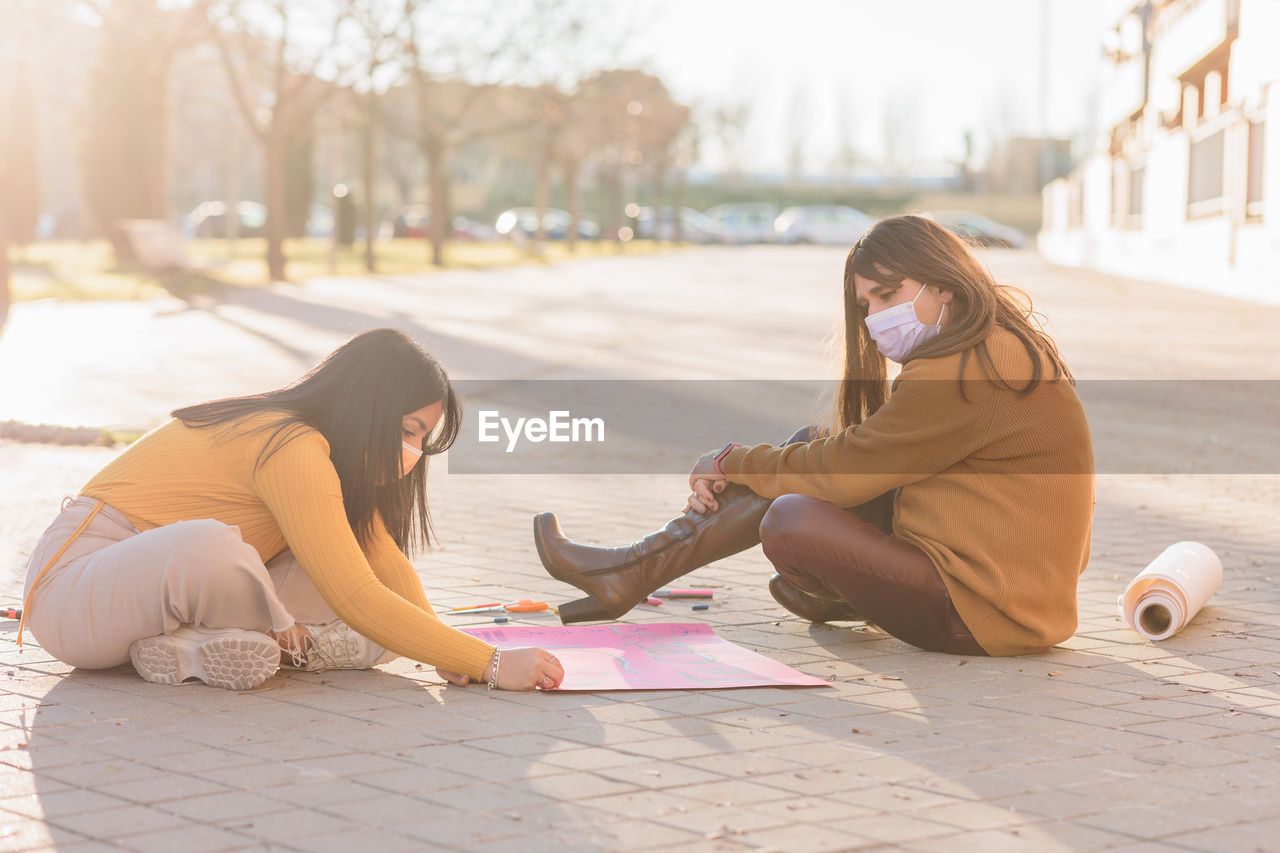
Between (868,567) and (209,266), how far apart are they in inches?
1132

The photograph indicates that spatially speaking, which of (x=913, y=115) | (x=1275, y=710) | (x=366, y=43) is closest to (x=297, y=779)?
(x=1275, y=710)

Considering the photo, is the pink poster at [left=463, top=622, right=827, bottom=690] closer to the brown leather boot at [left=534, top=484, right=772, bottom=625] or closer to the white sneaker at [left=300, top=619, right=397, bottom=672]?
the brown leather boot at [left=534, top=484, right=772, bottom=625]

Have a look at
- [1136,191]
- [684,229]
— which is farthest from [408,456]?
[684,229]

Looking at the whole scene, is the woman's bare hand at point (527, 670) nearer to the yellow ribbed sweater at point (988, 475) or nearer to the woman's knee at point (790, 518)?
the woman's knee at point (790, 518)

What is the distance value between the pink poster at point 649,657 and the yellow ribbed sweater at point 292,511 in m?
0.46

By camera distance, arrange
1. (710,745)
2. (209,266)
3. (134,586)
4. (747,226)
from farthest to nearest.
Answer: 1. (747,226)
2. (209,266)
3. (134,586)
4. (710,745)

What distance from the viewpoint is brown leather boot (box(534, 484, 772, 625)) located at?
4707 millimetres

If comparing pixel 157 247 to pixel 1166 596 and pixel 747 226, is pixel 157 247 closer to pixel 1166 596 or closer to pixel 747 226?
pixel 1166 596

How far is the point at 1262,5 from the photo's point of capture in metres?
23.1

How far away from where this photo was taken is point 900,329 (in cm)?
440

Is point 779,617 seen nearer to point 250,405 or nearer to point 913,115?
point 250,405

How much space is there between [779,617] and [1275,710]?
173cm

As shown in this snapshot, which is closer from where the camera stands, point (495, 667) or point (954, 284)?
point (495, 667)

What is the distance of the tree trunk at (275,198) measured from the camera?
24969 mm
